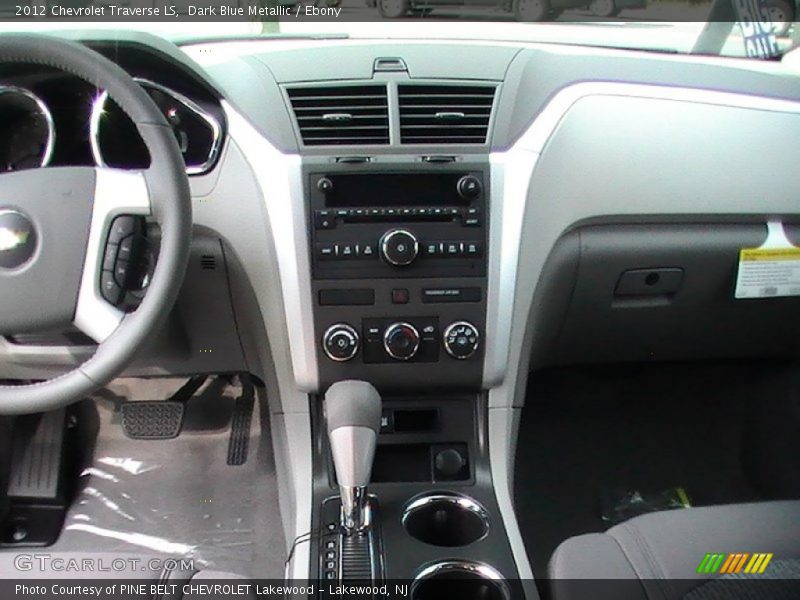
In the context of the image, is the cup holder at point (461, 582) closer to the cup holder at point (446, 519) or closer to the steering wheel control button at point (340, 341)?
the cup holder at point (446, 519)

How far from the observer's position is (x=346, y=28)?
1.58 m

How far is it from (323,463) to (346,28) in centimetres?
85

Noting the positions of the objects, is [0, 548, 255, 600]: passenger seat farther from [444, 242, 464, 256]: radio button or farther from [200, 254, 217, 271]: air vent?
[444, 242, 464, 256]: radio button

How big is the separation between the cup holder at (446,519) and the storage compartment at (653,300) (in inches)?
15.4

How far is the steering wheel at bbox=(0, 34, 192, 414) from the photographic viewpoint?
43.8 inches

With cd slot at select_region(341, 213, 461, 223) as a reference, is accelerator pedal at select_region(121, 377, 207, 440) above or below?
below

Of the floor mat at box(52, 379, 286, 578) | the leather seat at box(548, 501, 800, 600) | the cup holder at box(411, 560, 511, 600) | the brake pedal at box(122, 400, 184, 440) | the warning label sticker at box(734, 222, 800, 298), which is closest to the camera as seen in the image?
the leather seat at box(548, 501, 800, 600)

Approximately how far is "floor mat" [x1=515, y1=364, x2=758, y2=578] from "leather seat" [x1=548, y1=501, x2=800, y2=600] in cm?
82

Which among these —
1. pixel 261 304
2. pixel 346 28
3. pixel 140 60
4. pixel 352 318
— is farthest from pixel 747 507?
pixel 140 60

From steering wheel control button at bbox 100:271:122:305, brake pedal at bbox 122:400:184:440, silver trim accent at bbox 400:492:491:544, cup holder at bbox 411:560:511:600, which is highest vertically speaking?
steering wheel control button at bbox 100:271:122:305

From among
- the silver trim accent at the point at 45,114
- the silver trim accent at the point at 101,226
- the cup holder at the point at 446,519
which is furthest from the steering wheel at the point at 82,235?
the cup holder at the point at 446,519

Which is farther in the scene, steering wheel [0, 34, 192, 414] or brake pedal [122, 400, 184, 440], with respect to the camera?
brake pedal [122, 400, 184, 440]

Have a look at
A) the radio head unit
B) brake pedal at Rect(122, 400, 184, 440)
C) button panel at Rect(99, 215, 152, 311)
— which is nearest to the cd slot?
the radio head unit

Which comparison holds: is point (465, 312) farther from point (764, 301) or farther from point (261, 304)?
point (764, 301)
